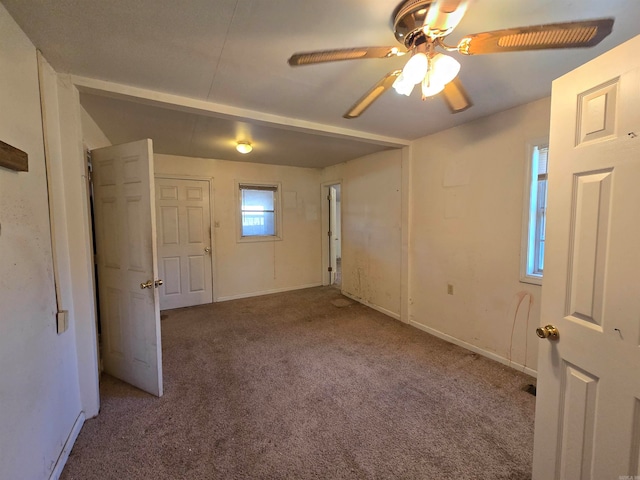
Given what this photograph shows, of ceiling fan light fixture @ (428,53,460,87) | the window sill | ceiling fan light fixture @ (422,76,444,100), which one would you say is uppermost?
ceiling fan light fixture @ (428,53,460,87)

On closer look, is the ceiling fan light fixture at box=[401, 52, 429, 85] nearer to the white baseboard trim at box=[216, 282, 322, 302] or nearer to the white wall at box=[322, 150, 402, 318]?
the white wall at box=[322, 150, 402, 318]

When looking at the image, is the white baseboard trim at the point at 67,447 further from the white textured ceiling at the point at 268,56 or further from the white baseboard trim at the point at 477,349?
the white baseboard trim at the point at 477,349

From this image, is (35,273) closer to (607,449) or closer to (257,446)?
(257,446)

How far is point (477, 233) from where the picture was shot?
261 centimetres

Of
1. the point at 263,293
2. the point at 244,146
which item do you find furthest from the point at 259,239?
the point at 244,146

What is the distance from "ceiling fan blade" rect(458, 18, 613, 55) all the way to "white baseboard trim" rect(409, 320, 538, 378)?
2.34 meters

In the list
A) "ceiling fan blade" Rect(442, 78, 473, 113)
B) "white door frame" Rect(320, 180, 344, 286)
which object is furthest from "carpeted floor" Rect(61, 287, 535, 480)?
"white door frame" Rect(320, 180, 344, 286)

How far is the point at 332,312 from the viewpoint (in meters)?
3.86

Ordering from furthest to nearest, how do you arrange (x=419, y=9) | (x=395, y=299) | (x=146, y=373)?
(x=395, y=299)
(x=146, y=373)
(x=419, y=9)

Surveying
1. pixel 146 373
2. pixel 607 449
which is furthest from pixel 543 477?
pixel 146 373

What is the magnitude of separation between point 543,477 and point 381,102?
7.65 feet

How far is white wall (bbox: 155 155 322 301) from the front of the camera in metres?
4.26

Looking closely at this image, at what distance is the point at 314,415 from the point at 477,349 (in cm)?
179

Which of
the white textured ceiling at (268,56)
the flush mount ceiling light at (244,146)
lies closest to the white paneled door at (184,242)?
the flush mount ceiling light at (244,146)
